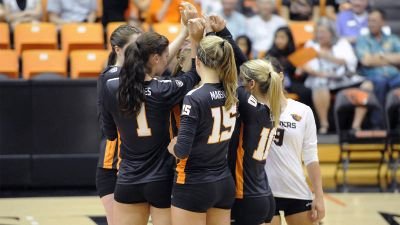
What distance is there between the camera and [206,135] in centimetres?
489

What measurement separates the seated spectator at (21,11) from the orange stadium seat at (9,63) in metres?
0.92

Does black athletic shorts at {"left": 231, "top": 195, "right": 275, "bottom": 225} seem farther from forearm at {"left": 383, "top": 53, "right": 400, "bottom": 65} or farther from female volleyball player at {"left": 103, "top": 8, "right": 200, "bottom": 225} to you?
forearm at {"left": 383, "top": 53, "right": 400, "bottom": 65}

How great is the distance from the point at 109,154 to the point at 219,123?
1.08m

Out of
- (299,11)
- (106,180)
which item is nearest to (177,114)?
(106,180)

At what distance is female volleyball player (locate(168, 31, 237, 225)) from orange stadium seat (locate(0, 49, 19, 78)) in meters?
6.39

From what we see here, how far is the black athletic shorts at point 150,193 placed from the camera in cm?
507

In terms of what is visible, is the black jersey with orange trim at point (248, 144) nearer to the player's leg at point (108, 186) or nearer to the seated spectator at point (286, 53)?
the player's leg at point (108, 186)

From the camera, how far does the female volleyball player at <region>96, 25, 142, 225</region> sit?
5.54 metres

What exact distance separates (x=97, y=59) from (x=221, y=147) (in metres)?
6.31

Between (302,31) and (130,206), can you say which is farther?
(302,31)

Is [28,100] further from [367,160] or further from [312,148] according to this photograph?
[312,148]

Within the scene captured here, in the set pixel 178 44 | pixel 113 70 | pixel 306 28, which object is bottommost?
pixel 306 28

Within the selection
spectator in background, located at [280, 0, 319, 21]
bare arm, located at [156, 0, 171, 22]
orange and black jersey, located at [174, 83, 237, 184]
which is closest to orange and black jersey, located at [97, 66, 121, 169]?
orange and black jersey, located at [174, 83, 237, 184]

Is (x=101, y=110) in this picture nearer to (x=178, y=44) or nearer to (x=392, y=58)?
(x=178, y=44)
